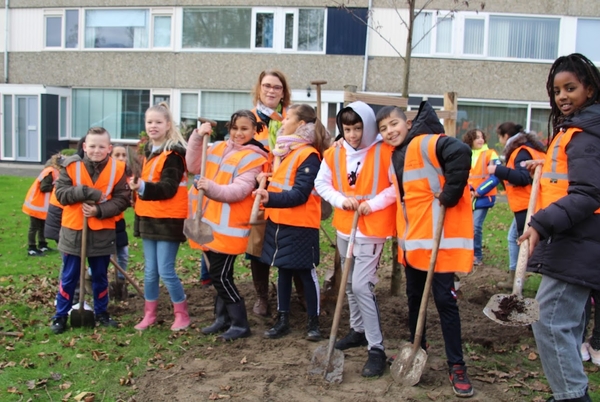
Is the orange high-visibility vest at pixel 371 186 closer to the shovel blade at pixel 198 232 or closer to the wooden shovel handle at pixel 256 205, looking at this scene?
the wooden shovel handle at pixel 256 205

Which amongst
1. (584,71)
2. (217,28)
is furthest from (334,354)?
(217,28)

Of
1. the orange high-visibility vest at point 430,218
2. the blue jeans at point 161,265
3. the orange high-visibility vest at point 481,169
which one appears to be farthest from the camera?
the orange high-visibility vest at point 481,169

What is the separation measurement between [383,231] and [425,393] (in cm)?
119

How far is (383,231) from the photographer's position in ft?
15.1

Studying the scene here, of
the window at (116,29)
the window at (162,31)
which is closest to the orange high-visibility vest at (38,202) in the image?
the window at (162,31)

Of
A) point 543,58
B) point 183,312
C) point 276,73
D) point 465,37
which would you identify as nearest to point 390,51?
point 465,37

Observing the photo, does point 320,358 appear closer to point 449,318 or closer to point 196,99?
point 449,318

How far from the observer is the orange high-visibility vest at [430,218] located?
13.5 feet

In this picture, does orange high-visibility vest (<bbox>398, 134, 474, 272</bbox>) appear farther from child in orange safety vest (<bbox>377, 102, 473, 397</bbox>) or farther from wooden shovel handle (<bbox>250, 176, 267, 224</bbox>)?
wooden shovel handle (<bbox>250, 176, 267, 224</bbox>)

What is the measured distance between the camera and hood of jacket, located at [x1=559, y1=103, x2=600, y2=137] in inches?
132

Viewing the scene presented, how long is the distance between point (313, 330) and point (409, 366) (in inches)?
44.7

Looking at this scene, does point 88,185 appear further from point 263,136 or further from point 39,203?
point 39,203

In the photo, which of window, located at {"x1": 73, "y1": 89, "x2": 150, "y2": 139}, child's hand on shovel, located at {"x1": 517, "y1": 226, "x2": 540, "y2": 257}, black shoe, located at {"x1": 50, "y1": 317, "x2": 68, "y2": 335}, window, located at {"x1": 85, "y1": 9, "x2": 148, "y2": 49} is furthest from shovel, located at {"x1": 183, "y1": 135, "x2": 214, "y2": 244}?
window, located at {"x1": 85, "y1": 9, "x2": 148, "y2": 49}

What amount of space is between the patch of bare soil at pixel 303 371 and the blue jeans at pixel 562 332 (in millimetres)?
624
